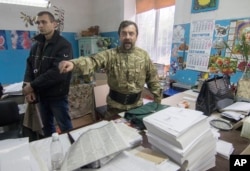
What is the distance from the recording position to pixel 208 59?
2316mm

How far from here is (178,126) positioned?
30.6 inches

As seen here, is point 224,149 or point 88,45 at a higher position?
point 88,45

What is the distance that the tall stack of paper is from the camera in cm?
76

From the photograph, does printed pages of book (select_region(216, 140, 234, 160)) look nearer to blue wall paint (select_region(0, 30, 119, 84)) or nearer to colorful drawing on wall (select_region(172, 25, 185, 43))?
colorful drawing on wall (select_region(172, 25, 185, 43))

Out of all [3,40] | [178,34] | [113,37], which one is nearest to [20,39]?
[3,40]

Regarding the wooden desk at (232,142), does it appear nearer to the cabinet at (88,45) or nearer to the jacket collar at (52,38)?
the jacket collar at (52,38)

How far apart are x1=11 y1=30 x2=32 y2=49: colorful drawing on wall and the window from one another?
2.35 metres

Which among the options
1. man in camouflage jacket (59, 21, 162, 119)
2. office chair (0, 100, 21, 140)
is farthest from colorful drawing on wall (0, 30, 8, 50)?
man in camouflage jacket (59, 21, 162, 119)

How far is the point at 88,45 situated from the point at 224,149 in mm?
3567

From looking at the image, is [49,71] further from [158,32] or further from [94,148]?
[158,32]

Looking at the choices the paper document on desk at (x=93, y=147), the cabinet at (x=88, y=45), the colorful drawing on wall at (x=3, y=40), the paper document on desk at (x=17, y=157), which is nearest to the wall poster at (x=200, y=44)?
the paper document on desk at (x=93, y=147)

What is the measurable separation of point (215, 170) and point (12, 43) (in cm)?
410

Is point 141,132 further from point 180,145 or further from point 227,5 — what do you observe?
point 227,5

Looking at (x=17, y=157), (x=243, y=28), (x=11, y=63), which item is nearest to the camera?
(x=17, y=157)
